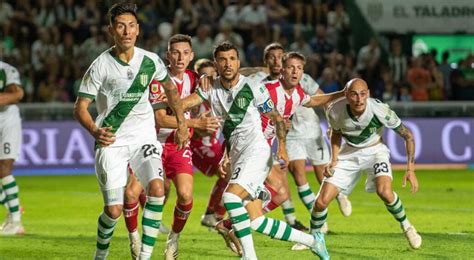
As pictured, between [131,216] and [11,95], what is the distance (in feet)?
10.2

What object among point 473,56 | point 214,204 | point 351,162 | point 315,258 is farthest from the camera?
point 473,56

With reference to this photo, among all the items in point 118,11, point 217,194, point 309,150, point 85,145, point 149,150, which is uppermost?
point 118,11

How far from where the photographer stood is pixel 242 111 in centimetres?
A: 960

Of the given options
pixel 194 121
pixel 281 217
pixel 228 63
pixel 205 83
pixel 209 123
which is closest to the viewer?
pixel 209 123

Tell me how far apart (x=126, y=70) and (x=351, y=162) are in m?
3.02

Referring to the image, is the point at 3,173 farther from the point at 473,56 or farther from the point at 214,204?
the point at 473,56

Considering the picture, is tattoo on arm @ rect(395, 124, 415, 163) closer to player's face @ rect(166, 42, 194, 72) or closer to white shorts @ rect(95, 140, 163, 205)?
player's face @ rect(166, 42, 194, 72)

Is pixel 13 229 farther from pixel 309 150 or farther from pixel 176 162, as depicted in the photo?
pixel 309 150

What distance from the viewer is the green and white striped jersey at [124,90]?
29.2 feet

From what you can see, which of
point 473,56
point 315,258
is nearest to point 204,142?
point 315,258

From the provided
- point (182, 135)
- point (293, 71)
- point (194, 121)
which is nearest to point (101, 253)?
Answer: point (182, 135)

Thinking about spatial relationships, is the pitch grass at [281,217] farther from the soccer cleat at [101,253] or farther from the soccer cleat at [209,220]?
the soccer cleat at [101,253]

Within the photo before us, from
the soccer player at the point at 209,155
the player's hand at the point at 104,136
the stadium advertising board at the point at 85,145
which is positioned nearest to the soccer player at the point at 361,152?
the soccer player at the point at 209,155

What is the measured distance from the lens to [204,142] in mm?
12656
